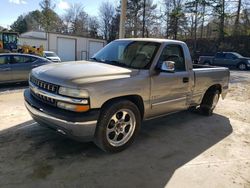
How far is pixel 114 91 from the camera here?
410 centimetres

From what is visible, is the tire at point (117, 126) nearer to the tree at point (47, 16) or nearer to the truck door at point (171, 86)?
the truck door at point (171, 86)

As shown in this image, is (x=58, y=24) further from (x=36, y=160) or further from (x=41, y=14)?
(x=36, y=160)

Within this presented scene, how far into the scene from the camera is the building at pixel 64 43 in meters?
31.3

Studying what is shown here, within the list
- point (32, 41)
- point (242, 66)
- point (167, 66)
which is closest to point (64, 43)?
point (32, 41)

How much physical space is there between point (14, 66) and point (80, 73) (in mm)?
7905

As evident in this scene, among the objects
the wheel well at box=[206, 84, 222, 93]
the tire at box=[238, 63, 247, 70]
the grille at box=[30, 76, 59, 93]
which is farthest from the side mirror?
the tire at box=[238, 63, 247, 70]

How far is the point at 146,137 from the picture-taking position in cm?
529

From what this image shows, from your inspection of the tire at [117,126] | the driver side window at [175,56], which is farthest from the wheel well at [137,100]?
the driver side window at [175,56]

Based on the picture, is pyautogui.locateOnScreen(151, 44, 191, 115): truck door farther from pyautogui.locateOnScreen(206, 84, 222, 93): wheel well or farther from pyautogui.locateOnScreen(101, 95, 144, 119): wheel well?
pyautogui.locateOnScreen(206, 84, 222, 93): wheel well

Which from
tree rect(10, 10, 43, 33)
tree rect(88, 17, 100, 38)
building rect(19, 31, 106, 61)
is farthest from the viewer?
tree rect(88, 17, 100, 38)

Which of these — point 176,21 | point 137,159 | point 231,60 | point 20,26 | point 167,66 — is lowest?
point 137,159

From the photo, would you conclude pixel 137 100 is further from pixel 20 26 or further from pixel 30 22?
pixel 20 26

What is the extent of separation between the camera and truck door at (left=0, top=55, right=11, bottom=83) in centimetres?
1070

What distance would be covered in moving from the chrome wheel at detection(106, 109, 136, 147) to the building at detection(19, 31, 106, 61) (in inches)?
1135
